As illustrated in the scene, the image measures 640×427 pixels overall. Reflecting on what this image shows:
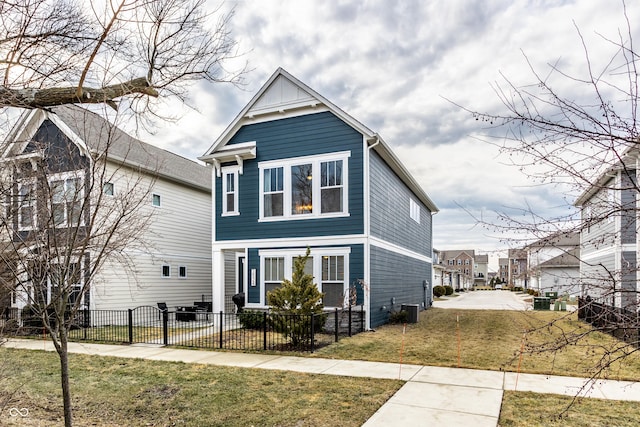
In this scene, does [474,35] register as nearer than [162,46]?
No

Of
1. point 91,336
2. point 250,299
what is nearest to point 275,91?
point 250,299

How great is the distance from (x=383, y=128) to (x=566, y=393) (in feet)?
43.5

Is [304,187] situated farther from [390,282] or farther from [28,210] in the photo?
[28,210]

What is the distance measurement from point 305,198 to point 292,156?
1570 mm

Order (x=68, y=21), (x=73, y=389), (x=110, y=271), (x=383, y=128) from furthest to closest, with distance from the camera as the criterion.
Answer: (x=383, y=128)
(x=110, y=271)
(x=73, y=389)
(x=68, y=21)

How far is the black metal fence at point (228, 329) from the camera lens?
36.4 feet

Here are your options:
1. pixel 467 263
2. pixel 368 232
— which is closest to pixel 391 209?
pixel 368 232

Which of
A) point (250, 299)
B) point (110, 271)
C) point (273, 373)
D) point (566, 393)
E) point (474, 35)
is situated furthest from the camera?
point (110, 271)

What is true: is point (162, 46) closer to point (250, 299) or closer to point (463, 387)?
point (463, 387)

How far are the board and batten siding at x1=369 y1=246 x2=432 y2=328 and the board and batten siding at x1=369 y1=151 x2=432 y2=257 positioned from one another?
68cm

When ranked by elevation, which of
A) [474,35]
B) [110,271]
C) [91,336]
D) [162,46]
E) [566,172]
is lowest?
[91,336]

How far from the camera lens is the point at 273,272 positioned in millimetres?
15688

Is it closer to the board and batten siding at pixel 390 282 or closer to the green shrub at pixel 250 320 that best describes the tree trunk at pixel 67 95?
the green shrub at pixel 250 320

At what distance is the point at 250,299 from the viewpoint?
51.9 feet
